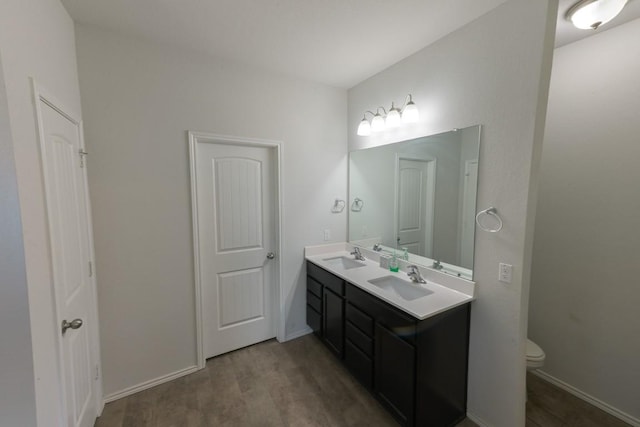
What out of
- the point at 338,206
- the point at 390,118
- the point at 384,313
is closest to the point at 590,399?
the point at 384,313

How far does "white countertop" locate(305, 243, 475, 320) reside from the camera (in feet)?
5.15

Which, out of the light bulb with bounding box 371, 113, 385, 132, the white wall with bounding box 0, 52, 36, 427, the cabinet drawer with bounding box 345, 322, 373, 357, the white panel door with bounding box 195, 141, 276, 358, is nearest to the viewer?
the white wall with bounding box 0, 52, 36, 427

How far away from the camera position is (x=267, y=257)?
2.58 meters

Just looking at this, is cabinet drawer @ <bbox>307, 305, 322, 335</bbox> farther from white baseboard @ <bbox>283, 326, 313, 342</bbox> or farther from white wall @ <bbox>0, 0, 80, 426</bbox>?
white wall @ <bbox>0, 0, 80, 426</bbox>

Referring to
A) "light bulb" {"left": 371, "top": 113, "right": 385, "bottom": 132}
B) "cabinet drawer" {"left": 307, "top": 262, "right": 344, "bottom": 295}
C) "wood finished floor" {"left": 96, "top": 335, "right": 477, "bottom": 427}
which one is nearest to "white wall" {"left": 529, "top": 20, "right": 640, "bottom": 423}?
"wood finished floor" {"left": 96, "top": 335, "right": 477, "bottom": 427}

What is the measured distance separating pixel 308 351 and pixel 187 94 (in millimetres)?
2579

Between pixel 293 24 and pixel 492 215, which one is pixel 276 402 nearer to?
pixel 492 215

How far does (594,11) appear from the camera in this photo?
4.57 feet

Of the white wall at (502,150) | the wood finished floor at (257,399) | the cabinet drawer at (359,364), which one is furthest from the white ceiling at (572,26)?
the wood finished floor at (257,399)

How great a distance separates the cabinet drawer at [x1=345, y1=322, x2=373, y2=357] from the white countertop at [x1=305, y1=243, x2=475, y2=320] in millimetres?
380

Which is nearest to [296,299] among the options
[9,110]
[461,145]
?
[461,145]

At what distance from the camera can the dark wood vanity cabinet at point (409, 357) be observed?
1.51 meters

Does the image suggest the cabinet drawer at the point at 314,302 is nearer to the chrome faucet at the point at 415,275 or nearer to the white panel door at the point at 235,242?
the white panel door at the point at 235,242

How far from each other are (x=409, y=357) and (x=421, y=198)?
1250 mm
